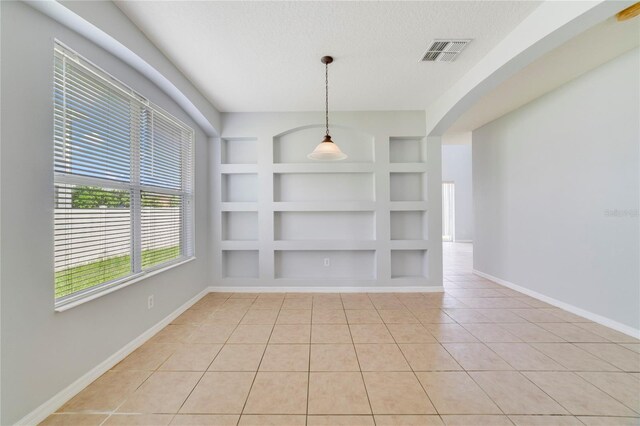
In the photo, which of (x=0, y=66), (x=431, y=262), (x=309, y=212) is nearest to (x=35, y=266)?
(x=0, y=66)

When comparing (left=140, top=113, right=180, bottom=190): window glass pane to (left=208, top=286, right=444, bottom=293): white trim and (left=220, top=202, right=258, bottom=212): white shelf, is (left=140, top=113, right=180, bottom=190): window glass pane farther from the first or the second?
(left=208, top=286, right=444, bottom=293): white trim

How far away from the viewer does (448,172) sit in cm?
958

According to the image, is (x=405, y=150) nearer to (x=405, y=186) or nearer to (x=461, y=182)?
(x=405, y=186)

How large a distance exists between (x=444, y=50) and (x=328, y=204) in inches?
93.4

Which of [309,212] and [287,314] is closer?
[287,314]

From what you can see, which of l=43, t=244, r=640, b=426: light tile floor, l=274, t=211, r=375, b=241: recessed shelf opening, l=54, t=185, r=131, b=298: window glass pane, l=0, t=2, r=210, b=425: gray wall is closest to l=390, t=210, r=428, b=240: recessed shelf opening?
l=274, t=211, r=375, b=241: recessed shelf opening

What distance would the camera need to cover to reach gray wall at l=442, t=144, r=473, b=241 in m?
9.43

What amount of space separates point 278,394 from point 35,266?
177 centimetres

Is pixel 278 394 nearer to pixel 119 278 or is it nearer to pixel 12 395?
pixel 12 395

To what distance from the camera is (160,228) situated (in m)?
2.77

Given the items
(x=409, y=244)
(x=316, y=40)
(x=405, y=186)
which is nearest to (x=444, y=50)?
(x=316, y=40)

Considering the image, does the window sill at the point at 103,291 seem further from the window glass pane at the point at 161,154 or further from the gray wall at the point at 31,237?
the window glass pane at the point at 161,154

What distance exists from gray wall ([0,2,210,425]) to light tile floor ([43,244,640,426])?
310 millimetres

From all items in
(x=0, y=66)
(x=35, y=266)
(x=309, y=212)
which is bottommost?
(x=35, y=266)
